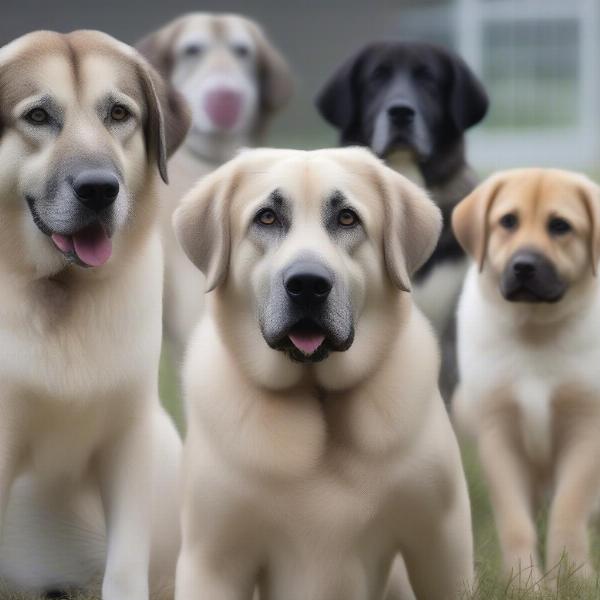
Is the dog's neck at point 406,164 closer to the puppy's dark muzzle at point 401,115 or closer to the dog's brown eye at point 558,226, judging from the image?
the puppy's dark muzzle at point 401,115

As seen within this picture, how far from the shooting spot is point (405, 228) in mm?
3566

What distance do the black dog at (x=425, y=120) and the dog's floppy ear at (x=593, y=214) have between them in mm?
1028

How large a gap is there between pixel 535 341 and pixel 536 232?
1.19ft

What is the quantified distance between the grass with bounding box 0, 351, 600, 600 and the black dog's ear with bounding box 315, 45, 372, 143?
63.5 inches

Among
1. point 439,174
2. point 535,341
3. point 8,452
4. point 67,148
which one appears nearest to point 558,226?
point 535,341

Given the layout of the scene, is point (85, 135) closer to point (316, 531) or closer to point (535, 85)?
point (316, 531)

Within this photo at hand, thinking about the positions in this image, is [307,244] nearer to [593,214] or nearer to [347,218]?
[347,218]

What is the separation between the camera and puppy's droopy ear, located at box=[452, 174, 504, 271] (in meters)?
4.86

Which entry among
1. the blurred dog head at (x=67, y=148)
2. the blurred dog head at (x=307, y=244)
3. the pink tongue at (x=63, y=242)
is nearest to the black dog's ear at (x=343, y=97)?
the blurred dog head at (x=67, y=148)

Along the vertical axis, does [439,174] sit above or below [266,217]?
below

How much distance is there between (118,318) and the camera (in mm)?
3791

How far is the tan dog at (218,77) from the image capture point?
21.2ft

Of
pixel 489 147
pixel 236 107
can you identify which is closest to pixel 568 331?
pixel 236 107

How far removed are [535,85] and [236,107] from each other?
22.2 metres
